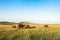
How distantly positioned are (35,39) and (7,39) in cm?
216

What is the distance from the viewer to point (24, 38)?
1122 centimetres

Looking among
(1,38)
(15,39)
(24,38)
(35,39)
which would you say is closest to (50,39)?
(35,39)

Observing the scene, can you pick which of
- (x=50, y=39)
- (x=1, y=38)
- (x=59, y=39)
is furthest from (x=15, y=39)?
(x=59, y=39)

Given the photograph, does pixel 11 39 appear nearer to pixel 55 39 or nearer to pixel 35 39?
pixel 35 39

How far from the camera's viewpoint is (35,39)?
11.1 m

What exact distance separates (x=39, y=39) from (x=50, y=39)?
0.87 metres

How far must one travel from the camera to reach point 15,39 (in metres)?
11.2

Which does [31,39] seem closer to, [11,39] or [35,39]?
[35,39]

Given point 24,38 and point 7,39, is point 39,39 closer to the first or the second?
point 24,38

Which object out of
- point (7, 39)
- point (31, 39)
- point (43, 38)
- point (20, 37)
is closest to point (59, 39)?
point (43, 38)

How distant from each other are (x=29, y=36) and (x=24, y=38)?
0.49 metres

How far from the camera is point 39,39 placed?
11.0 m

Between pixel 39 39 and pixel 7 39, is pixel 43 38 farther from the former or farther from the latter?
pixel 7 39

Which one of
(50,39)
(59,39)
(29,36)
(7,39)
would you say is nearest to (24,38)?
(29,36)
